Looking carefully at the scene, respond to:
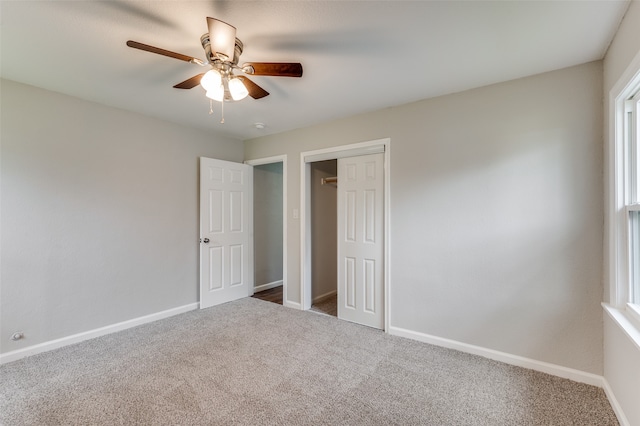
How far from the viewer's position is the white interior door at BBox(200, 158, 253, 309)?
3.74m

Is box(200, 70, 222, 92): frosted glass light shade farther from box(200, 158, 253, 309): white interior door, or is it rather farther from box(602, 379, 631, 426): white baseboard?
box(602, 379, 631, 426): white baseboard

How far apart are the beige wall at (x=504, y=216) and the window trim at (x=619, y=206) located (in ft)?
0.70

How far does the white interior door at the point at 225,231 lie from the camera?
12.3ft

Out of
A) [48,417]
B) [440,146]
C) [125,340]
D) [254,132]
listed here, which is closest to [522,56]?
[440,146]

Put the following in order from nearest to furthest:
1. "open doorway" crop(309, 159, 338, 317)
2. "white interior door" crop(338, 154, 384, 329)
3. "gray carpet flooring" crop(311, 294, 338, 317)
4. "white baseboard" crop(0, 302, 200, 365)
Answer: "white baseboard" crop(0, 302, 200, 365) → "white interior door" crop(338, 154, 384, 329) → "gray carpet flooring" crop(311, 294, 338, 317) → "open doorway" crop(309, 159, 338, 317)

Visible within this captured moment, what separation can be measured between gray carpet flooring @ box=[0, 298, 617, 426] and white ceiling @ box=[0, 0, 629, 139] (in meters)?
2.37

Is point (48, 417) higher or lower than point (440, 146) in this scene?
lower

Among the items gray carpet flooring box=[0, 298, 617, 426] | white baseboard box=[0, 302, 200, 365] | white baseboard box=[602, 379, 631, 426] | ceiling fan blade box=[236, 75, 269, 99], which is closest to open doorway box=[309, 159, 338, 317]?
gray carpet flooring box=[0, 298, 617, 426]

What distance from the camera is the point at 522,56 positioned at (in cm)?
201

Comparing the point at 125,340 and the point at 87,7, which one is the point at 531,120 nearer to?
the point at 87,7

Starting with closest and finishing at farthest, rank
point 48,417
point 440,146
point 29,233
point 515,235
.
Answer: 1. point 48,417
2. point 515,235
3. point 29,233
4. point 440,146

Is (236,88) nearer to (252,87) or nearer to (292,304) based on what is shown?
(252,87)

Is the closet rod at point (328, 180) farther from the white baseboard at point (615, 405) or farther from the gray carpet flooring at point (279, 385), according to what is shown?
the white baseboard at point (615, 405)

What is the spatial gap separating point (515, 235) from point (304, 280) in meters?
2.37
